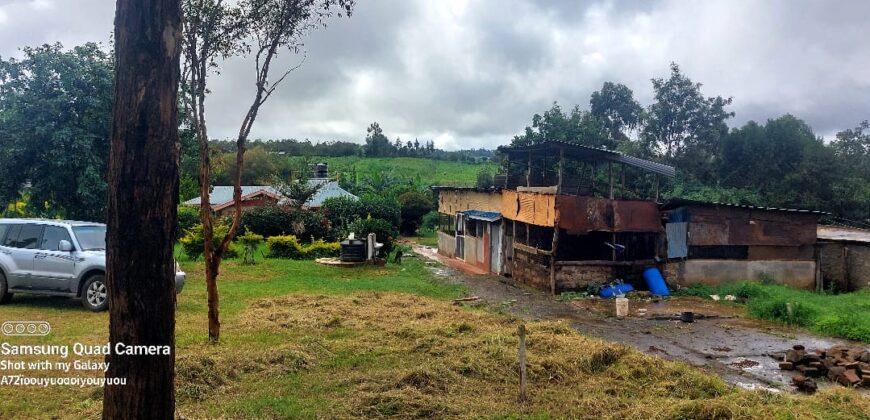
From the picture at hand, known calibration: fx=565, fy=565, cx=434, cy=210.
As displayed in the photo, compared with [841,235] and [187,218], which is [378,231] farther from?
[841,235]

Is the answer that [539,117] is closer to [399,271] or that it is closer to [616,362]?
[399,271]

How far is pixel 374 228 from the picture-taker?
2477cm

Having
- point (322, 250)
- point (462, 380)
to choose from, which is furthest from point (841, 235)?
point (322, 250)

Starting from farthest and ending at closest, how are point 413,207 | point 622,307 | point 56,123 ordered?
point 413,207
point 56,123
point 622,307

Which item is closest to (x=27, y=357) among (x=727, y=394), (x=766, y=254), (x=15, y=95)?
(x=727, y=394)

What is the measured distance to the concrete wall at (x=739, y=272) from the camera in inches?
720

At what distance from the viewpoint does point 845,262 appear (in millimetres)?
18781

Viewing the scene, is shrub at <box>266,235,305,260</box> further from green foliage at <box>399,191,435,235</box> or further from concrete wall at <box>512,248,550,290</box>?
green foliage at <box>399,191,435,235</box>

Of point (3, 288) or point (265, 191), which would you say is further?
point (265, 191)

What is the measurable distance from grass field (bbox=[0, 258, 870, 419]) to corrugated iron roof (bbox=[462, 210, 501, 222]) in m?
10.8

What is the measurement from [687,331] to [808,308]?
347 cm

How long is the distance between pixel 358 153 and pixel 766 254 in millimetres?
63041

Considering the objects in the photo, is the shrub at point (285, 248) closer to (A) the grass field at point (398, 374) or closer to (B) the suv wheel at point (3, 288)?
(A) the grass field at point (398, 374)

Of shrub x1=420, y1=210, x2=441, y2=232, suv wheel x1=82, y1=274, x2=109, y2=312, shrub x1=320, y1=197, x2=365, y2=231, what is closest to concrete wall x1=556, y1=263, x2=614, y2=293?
suv wheel x1=82, y1=274, x2=109, y2=312
